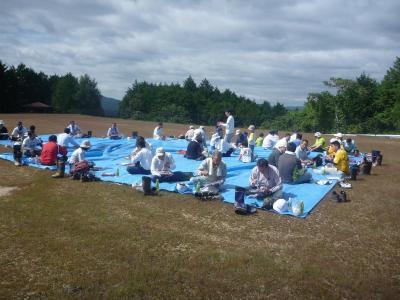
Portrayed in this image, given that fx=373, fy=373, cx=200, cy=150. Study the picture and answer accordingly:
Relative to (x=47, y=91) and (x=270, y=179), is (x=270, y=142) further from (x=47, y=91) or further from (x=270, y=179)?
(x=47, y=91)

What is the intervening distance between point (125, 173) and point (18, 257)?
22.2 ft

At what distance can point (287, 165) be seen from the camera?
11914 millimetres

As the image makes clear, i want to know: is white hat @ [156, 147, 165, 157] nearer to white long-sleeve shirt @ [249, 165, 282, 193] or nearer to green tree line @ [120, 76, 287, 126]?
white long-sleeve shirt @ [249, 165, 282, 193]

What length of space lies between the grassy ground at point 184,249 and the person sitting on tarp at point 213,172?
979 millimetres

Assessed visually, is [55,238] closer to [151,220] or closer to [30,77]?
[151,220]

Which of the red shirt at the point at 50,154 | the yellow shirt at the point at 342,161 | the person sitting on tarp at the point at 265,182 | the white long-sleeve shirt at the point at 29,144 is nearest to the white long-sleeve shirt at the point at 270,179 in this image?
the person sitting on tarp at the point at 265,182

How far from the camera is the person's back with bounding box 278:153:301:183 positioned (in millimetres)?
11815

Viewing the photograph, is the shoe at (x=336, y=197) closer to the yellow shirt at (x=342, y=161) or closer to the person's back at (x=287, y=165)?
the person's back at (x=287, y=165)

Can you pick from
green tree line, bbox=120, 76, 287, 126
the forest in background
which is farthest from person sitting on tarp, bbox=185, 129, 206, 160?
green tree line, bbox=120, 76, 287, 126

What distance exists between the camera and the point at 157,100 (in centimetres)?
8269

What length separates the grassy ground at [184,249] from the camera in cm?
547

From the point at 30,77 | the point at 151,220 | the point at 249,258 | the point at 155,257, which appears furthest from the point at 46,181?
the point at 30,77

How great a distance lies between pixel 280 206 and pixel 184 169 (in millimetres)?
5906

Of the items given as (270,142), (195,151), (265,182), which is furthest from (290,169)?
(270,142)
